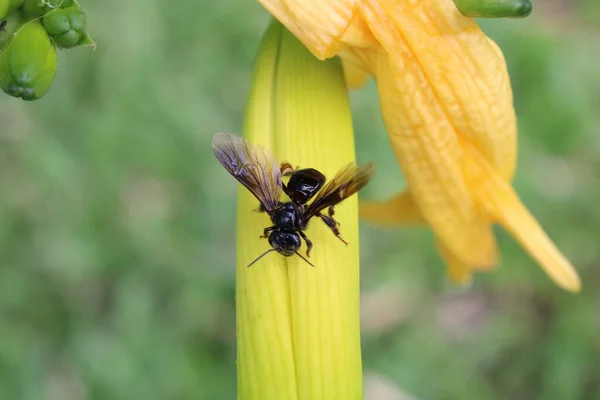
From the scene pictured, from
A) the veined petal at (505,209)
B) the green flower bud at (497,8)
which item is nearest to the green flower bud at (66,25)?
the green flower bud at (497,8)

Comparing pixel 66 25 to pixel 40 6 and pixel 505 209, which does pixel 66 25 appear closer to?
pixel 40 6

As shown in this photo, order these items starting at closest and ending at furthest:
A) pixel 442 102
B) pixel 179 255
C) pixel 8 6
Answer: pixel 8 6 → pixel 442 102 → pixel 179 255

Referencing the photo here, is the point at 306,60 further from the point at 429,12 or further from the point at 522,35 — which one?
the point at 522,35

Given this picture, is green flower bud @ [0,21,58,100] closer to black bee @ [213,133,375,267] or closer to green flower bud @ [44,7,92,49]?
green flower bud @ [44,7,92,49]

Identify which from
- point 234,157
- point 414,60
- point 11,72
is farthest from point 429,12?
point 11,72

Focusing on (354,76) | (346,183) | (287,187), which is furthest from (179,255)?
(346,183)

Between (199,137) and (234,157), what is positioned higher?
(234,157)

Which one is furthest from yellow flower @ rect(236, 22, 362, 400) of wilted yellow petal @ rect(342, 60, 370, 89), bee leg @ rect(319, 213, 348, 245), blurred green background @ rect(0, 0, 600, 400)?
blurred green background @ rect(0, 0, 600, 400)

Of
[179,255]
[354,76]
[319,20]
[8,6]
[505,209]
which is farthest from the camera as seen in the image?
[179,255]
